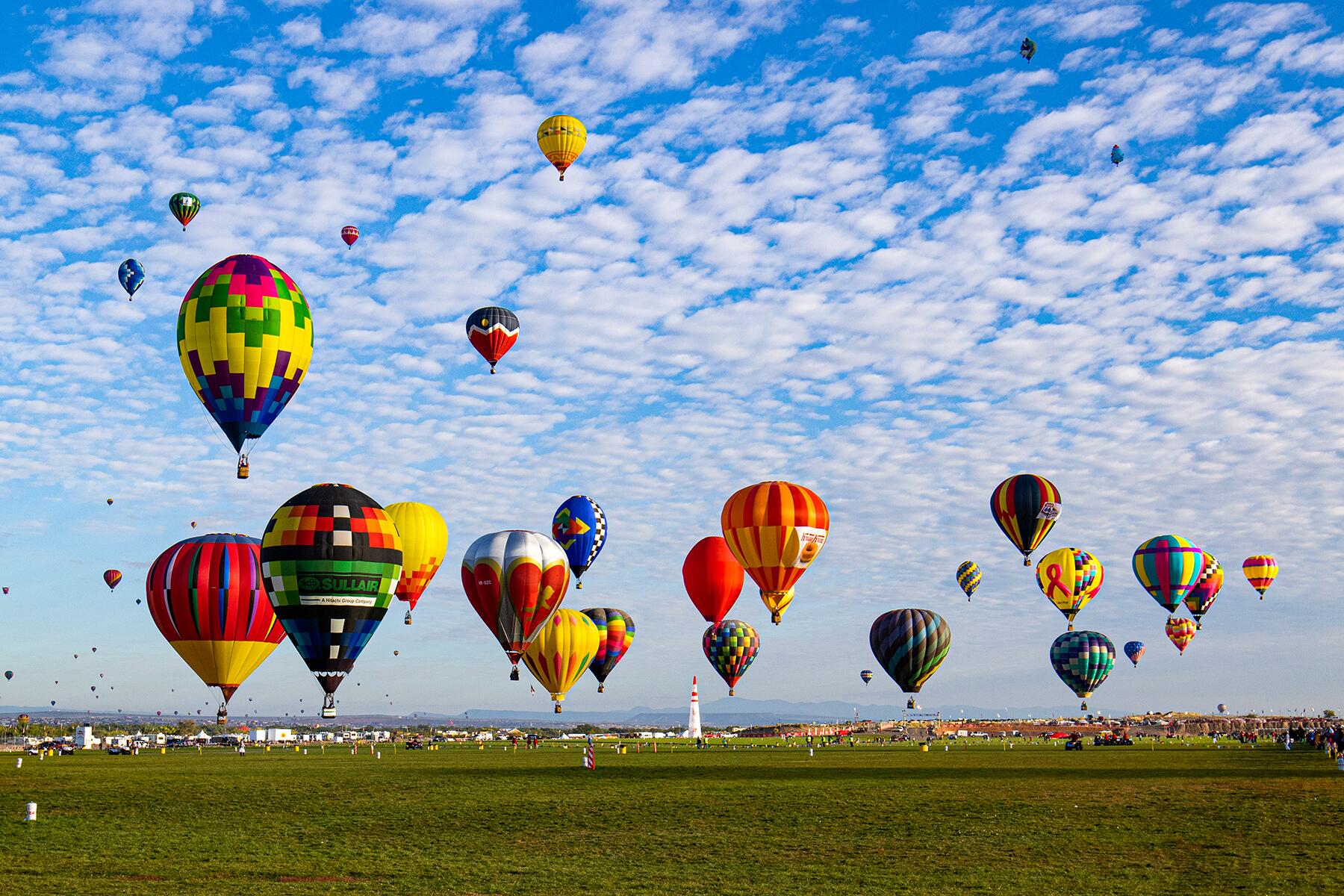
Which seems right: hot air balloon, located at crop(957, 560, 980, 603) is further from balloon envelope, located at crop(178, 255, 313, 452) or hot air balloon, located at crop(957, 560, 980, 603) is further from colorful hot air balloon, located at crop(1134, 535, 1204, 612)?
balloon envelope, located at crop(178, 255, 313, 452)

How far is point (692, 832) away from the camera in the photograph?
2647 centimetres

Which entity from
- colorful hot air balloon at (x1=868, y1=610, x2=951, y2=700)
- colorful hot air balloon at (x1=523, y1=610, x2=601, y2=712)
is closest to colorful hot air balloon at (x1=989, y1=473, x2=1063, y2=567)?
colorful hot air balloon at (x1=868, y1=610, x2=951, y2=700)

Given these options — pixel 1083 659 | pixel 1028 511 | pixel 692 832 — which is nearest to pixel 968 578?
pixel 1083 659

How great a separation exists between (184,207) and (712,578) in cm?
3659

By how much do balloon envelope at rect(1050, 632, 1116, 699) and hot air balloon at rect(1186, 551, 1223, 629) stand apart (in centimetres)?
715

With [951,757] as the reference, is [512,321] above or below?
above

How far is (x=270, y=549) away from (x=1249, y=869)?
101 feet

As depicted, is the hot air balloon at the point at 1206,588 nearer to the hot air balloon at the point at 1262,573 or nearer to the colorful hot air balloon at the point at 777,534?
the hot air balloon at the point at 1262,573

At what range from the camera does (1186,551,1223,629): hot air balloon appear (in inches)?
3642

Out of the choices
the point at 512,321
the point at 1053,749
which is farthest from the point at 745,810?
the point at 1053,749

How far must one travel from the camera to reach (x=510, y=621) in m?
54.9

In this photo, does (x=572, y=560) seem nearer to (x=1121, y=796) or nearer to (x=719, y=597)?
(x=719, y=597)

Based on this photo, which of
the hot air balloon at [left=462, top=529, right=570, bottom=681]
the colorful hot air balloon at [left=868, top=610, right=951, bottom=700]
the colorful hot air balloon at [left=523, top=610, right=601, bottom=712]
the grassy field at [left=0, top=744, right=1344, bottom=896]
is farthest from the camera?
the colorful hot air balloon at [left=868, top=610, right=951, bottom=700]

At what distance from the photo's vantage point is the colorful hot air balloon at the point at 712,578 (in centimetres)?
7450
